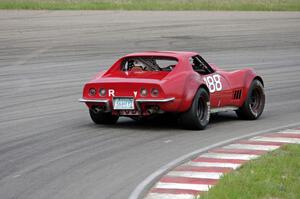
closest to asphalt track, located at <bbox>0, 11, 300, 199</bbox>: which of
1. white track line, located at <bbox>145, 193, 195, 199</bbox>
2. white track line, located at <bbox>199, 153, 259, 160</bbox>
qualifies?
white track line, located at <bbox>145, 193, 195, 199</bbox>

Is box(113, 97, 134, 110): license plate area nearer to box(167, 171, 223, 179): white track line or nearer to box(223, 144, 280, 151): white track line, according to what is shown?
box(223, 144, 280, 151): white track line

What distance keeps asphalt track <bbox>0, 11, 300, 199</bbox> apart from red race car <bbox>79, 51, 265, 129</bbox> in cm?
29

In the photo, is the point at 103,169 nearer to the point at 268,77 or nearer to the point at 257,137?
the point at 257,137

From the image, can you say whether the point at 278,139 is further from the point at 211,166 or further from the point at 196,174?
the point at 196,174

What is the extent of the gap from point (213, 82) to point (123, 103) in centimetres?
167

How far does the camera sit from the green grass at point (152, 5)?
131ft

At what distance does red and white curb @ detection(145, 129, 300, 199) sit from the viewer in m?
9.62

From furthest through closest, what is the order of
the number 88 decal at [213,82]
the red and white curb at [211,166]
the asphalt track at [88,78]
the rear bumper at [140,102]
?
the number 88 decal at [213,82]
the rear bumper at [140,102]
the asphalt track at [88,78]
the red and white curb at [211,166]

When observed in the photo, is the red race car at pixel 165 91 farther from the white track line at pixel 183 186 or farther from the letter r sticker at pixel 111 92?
the white track line at pixel 183 186

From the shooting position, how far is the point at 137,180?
10172 mm

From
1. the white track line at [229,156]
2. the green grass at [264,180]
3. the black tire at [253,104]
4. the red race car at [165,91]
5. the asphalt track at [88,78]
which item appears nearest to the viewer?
the green grass at [264,180]

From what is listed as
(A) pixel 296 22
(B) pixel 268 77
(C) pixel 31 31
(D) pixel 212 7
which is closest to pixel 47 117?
(B) pixel 268 77

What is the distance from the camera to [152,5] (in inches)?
1649

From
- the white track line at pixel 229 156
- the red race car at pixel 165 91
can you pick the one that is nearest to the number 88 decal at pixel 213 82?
the red race car at pixel 165 91
